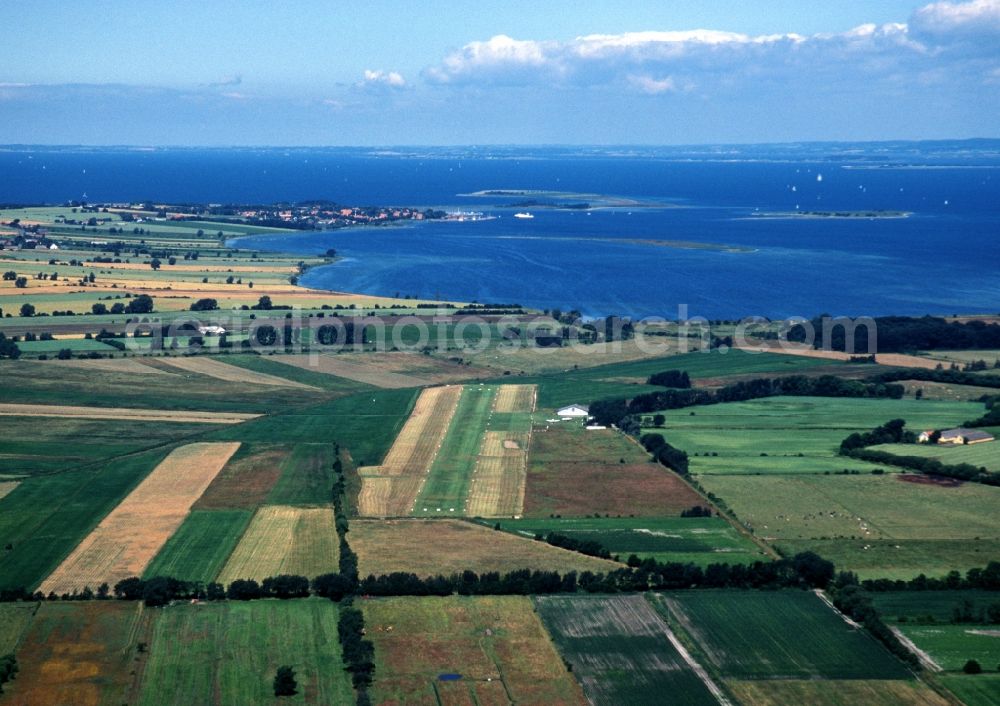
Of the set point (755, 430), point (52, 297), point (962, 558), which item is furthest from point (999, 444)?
point (52, 297)

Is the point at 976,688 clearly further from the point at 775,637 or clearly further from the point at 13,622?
the point at 13,622

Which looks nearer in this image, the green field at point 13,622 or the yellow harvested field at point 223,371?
the green field at point 13,622

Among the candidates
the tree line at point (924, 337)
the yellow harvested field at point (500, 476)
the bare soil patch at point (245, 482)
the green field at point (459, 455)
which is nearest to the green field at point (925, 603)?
the yellow harvested field at point (500, 476)

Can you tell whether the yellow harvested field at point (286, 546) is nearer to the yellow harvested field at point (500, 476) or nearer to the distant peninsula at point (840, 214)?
the yellow harvested field at point (500, 476)

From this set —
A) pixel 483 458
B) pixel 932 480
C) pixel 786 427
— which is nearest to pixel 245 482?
pixel 483 458

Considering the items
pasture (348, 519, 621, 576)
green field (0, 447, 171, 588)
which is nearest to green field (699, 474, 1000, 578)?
pasture (348, 519, 621, 576)
